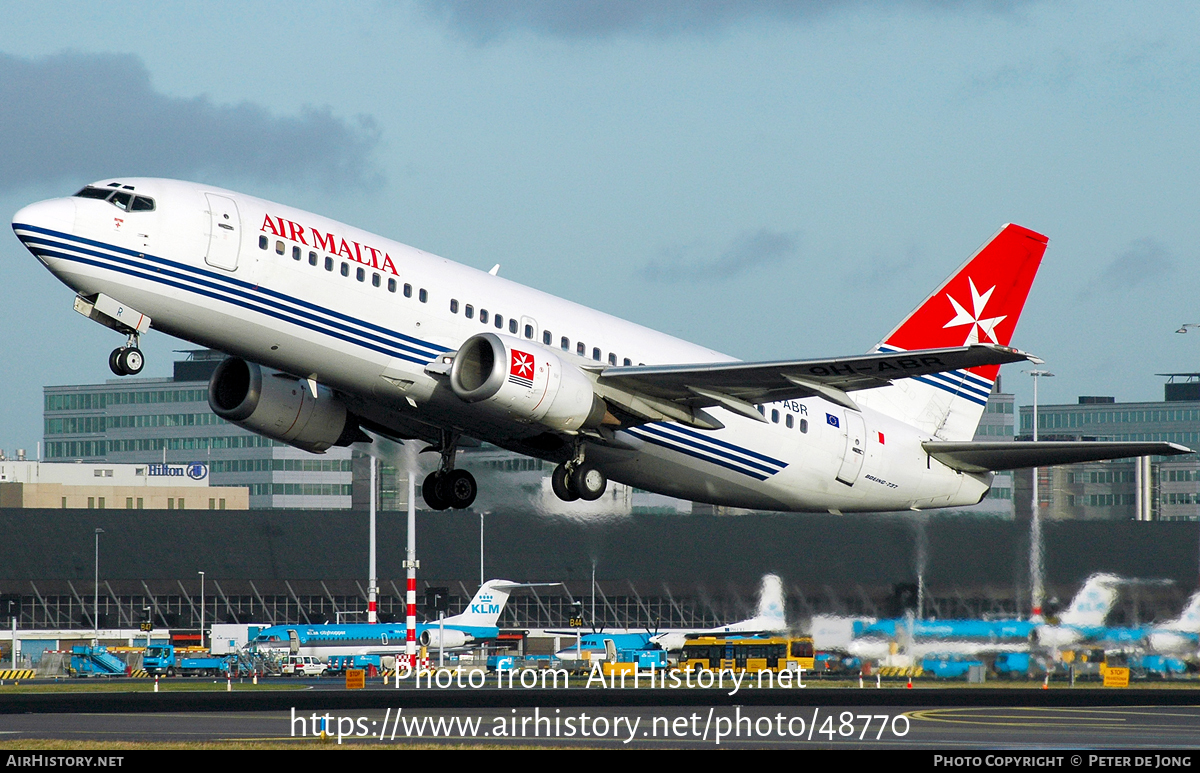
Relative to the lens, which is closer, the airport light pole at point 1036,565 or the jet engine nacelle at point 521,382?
the jet engine nacelle at point 521,382

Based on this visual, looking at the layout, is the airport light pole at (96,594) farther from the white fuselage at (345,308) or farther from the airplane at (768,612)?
the white fuselage at (345,308)

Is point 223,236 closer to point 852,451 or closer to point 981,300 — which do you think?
point 852,451

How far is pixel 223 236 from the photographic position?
1325 inches

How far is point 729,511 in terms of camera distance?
265ft

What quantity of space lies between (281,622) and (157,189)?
73.5m

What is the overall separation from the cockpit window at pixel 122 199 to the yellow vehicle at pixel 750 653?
32655 mm

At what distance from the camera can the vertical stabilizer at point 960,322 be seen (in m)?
46.1

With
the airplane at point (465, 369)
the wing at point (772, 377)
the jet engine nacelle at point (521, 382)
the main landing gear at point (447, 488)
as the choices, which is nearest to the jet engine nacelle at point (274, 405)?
the airplane at point (465, 369)

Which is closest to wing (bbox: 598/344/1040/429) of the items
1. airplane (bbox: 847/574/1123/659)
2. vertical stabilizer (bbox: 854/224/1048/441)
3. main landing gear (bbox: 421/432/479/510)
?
main landing gear (bbox: 421/432/479/510)

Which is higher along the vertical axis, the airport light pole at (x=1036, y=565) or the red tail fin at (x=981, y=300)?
the red tail fin at (x=981, y=300)

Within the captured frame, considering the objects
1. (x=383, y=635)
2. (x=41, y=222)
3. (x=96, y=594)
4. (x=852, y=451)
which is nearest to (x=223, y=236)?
(x=41, y=222)

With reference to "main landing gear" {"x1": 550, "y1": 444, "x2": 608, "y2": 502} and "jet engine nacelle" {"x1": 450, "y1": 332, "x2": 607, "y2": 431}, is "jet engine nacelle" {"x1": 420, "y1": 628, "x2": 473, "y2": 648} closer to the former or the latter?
"main landing gear" {"x1": 550, "y1": 444, "x2": 608, "y2": 502}

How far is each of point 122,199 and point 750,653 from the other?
139 feet
